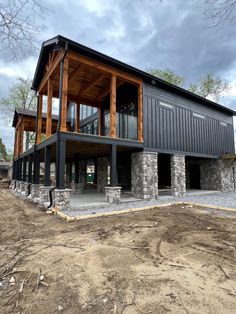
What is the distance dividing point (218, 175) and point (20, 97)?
26.3 metres

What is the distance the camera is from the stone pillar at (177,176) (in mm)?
12367

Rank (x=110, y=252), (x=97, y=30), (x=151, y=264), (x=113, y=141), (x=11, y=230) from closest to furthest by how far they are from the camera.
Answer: (x=151, y=264) → (x=110, y=252) → (x=97, y=30) → (x=11, y=230) → (x=113, y=141)

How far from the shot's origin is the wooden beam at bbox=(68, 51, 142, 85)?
8.72m

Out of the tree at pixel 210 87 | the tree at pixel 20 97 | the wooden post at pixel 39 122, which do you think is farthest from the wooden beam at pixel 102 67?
the tree at pixel 20 97

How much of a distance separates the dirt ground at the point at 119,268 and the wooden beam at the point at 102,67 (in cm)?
698

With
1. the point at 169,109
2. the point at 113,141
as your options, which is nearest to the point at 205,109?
the point at 169,109

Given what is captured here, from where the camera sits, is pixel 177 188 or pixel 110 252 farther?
pixel 177 188

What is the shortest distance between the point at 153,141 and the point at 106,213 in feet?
18.2

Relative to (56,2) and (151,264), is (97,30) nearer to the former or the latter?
(56,2)

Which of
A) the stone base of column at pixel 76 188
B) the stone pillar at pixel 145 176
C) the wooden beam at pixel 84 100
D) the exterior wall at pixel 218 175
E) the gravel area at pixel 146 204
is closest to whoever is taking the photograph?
the gravel area at pixel 146 204

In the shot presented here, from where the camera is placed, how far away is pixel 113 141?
9648 mm

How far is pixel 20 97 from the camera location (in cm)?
2770

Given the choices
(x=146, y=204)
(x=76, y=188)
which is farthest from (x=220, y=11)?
(x=76, y=188)

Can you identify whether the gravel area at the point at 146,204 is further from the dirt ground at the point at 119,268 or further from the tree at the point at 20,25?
the tree at the point at 20,25
